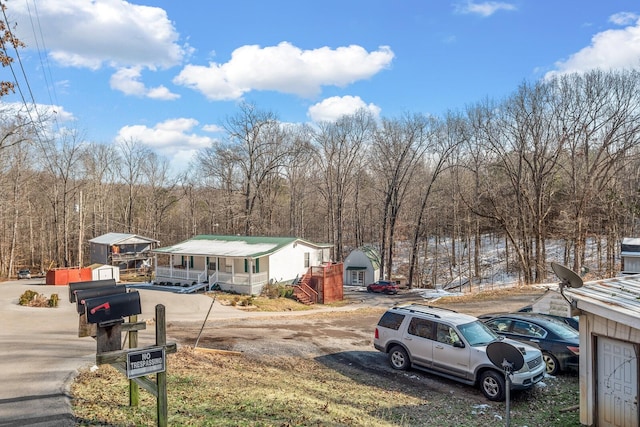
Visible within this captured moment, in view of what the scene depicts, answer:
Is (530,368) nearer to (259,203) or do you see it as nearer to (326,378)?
(326,378)

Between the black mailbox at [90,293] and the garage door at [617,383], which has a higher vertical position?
the black mailbox at [90,293]

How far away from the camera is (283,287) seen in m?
30.4

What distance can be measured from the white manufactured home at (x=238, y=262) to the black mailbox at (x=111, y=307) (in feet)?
75.6

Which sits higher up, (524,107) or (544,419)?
(524,107)

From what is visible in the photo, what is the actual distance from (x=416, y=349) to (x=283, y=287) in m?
19.7

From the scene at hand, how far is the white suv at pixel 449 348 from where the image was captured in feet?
32.8

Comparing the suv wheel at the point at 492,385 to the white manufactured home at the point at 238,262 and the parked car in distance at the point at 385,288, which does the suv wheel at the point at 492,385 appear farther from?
the parked car in distance at the point at 385,288

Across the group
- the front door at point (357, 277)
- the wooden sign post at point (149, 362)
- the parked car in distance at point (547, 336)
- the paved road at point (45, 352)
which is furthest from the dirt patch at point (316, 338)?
the front door at point (357, 277)

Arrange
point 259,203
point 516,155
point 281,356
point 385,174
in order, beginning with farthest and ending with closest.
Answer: point 259,203, point 385,174, point 516,155, point 281,356

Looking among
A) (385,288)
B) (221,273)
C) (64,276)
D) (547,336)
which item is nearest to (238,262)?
(221,273)

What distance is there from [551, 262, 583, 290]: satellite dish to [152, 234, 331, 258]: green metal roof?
22677mm

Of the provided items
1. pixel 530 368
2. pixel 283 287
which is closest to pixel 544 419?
pixel 530 368

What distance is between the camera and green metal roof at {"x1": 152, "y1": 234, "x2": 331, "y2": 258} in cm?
3103

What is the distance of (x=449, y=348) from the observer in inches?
425
